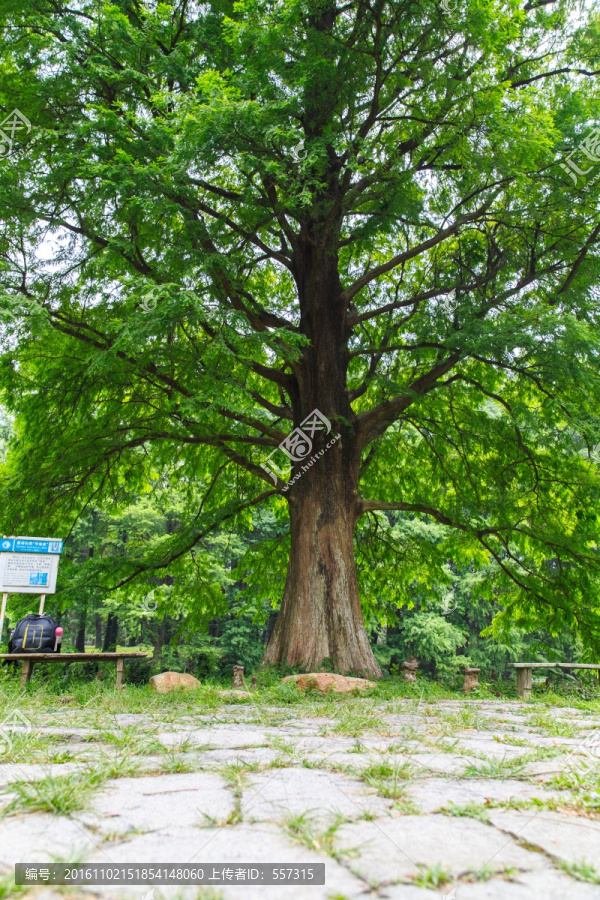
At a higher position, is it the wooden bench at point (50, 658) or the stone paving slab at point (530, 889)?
the wooden bench at point (50, 658)

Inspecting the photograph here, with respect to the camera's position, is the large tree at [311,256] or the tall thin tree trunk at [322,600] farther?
the tall thin tree trunk at [322,600]

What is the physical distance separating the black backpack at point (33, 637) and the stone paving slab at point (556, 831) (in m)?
6.98

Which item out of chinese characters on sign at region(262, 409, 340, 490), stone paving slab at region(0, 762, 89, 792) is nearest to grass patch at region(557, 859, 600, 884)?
stone paving slab at region(0, 762, 89, 792)

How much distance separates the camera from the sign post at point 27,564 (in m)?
7.42

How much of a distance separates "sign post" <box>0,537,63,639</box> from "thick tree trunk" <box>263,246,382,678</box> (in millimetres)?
3541

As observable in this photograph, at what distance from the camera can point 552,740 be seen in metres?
3.71

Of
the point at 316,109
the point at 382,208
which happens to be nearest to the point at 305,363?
the point at 382,208

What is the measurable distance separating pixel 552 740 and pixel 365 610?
11.2m

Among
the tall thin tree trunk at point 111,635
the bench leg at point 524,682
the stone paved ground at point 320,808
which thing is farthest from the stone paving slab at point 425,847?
the tall thin tree trunk at point 111,635

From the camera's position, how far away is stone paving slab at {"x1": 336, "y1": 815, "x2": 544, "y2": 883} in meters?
1.49

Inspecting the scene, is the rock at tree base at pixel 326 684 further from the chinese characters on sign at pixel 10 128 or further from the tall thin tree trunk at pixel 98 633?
the tall thin tree trunk at pixel 98 633

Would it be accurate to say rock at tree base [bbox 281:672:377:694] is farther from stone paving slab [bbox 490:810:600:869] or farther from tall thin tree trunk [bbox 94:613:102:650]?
tall thin tree trunk [bbox 94:613:102:650]

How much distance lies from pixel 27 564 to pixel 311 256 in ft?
22.6

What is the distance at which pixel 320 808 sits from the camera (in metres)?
1.91
